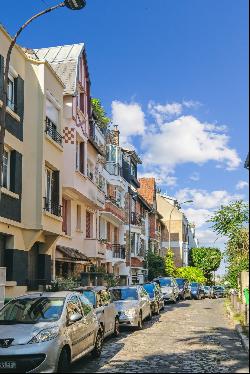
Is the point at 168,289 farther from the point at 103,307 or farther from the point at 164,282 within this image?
the point at 103,307

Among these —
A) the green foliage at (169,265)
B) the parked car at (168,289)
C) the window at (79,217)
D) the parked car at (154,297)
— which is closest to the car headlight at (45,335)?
the parked car at (154,297)

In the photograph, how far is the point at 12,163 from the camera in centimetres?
2044

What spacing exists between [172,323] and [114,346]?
7.22 meters

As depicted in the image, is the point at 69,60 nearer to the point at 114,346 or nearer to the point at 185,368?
the point at 114,346

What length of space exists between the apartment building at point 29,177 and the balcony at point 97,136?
31.4 ft

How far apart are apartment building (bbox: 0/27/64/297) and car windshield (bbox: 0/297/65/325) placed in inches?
266

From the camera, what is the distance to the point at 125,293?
21.3 m

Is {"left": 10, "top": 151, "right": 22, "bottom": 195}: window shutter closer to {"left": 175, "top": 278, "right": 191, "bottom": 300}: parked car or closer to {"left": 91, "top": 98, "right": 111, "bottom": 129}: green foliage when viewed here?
{"left": 91, "top": 98, "right": 111, "bottom": 129}: green foliage

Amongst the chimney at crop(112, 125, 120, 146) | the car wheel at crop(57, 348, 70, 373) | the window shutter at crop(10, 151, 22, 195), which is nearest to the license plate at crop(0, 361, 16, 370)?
the car wheel at crop(57, 348, 70, 373)

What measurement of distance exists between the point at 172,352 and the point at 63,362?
3.97 meters

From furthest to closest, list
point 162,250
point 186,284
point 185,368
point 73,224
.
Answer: point 162,250 < point 186,284 < point 73,224 < point 185,368

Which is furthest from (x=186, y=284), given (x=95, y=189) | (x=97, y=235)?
(x=95, y=189)

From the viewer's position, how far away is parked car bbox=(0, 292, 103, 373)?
9.97 metres

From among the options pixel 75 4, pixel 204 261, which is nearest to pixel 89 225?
pixel 75 4
